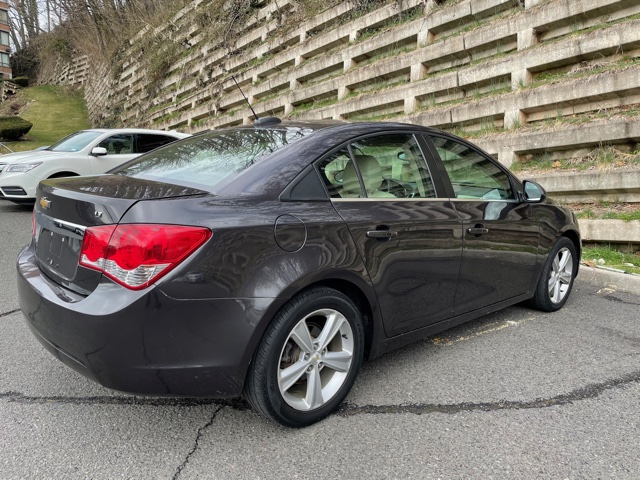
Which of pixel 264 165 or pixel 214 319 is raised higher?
pixel 264 165

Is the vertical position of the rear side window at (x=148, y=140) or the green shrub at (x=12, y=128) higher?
the green shrub at (x=12, y=128)

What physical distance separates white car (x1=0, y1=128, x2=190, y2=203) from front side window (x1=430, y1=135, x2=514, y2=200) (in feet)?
23.4

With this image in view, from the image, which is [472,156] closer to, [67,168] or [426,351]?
[426,351]

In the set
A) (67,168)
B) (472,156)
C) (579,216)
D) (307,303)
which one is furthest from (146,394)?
(67,168)

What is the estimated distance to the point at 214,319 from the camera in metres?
2.30

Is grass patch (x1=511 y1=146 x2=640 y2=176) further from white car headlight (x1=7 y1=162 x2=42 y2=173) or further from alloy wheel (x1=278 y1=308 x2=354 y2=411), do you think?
white car headlight (x1=7 y1=162 x2=42 y2=173)

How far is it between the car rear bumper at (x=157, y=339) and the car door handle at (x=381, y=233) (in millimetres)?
774

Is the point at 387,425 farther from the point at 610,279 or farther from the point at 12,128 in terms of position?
the point at 12,128

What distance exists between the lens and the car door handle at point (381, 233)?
2.88 meters

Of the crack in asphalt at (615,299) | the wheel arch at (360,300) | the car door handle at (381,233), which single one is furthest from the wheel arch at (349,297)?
the crack in asphalt at (615,299)

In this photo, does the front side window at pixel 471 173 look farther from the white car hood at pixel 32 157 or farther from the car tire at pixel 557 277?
the white car hood at pixel 32 157

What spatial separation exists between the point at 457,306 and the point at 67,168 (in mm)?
7755

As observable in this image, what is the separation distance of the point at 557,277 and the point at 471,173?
4.68 feet

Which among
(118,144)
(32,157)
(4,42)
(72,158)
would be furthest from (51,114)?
(4,42)
